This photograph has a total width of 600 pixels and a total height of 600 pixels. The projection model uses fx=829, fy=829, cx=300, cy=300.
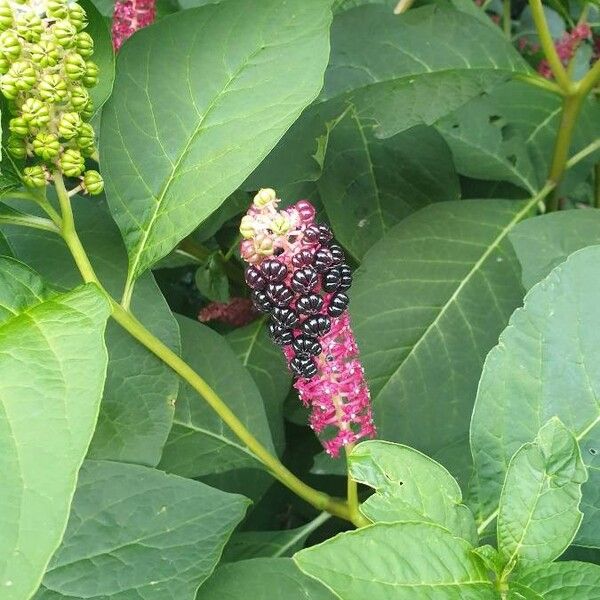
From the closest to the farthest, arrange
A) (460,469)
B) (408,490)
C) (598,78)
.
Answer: (408,490) < (460,469) < (598,78)

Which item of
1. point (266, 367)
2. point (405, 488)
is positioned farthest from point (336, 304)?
point (266, 367)

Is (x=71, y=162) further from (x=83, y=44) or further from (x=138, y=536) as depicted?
(x=138, y=536)

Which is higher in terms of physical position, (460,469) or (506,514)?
(506,514)

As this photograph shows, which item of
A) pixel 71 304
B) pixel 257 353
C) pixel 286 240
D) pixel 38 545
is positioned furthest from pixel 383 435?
pixel 38 545

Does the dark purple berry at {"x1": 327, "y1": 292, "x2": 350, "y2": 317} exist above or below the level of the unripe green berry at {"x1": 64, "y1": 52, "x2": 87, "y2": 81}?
below

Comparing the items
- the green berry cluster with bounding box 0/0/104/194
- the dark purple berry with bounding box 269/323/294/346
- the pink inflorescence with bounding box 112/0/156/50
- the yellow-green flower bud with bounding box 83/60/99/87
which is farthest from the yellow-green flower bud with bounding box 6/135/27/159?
the pink inflorescence with bounding box 112/0/156/50

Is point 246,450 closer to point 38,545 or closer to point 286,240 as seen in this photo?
point 286,240

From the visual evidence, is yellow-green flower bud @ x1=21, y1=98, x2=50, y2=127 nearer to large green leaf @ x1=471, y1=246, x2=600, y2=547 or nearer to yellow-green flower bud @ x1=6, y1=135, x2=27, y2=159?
yellow-green flower bud @ x1=6, y1=135, x2=27, y2=159
